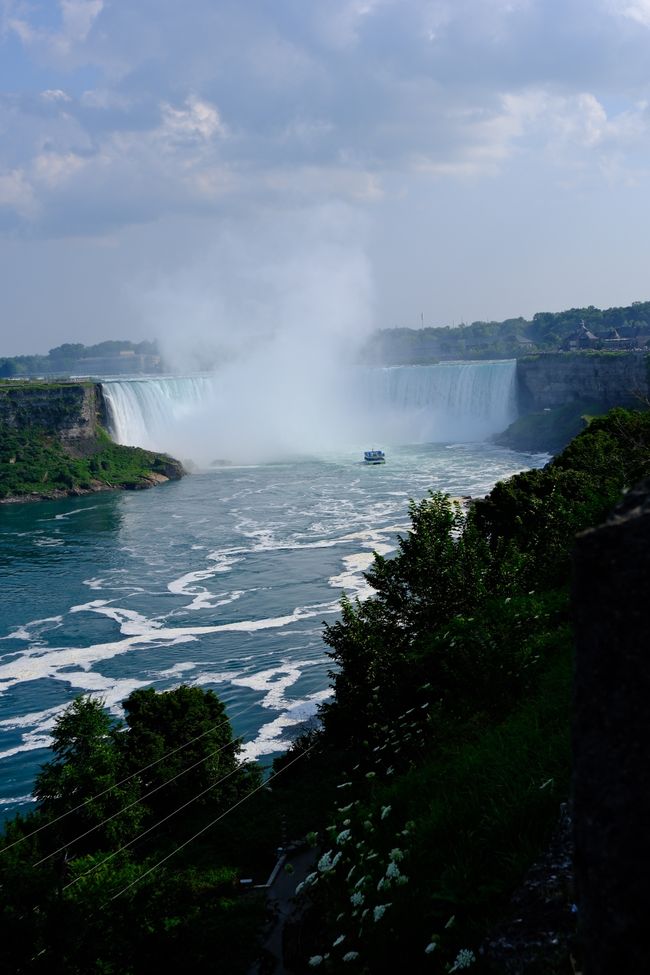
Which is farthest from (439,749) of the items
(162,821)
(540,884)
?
(162,821)

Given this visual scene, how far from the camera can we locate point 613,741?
2994 millimetres

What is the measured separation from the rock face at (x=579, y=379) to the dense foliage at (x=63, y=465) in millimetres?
32365

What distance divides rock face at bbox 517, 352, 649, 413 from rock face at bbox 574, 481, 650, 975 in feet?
204

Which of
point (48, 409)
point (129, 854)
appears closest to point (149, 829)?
point (129, 854)

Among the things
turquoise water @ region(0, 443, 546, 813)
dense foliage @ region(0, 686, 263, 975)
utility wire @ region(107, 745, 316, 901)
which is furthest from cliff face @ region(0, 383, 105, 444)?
utility wire @ region(107, 745, 316, 901)

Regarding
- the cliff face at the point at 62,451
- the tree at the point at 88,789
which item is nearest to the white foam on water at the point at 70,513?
the cliff face at the point at 62,451

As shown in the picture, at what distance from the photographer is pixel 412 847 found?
6414mm

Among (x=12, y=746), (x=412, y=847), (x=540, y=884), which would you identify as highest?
(x=540, y=884)

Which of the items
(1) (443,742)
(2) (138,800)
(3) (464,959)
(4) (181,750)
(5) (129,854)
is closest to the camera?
(3) (464,959)

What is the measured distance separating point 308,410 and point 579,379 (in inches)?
1063

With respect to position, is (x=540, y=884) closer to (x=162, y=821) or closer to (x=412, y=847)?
(x=412, y=847)

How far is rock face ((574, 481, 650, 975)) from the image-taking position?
288cm

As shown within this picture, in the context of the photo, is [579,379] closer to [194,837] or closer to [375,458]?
[375,458]

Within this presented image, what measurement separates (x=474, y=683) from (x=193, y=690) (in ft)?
25.7
